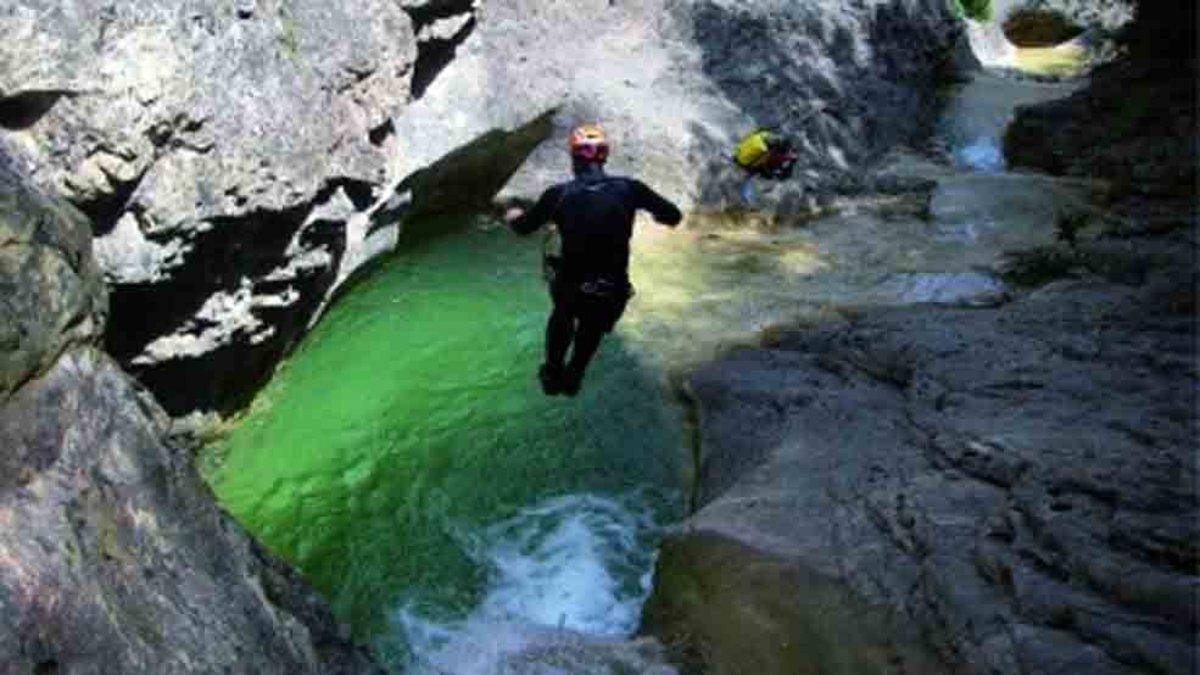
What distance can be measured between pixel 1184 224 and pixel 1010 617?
8145 millimetres

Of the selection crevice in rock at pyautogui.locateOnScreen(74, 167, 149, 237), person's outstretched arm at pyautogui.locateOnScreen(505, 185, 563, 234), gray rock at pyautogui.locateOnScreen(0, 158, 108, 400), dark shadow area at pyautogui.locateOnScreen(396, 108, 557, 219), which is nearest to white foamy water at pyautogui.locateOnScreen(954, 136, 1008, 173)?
dark shadow area at pyautogui.locateOnScreen(396, 108, 557, 219)

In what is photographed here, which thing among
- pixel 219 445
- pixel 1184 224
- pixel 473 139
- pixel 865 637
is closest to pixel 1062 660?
pixel 865 637

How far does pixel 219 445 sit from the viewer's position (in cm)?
921

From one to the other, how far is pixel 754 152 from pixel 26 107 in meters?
8.82

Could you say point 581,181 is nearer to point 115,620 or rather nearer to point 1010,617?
point 1010,617

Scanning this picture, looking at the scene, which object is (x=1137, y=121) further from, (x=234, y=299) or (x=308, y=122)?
(x=234, y=299)

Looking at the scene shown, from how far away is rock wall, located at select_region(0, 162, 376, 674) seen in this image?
3713 millimetres

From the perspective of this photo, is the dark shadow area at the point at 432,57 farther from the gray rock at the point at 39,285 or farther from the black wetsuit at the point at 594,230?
the gray rock at the point at 39,285

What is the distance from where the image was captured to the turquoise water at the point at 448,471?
761 cm

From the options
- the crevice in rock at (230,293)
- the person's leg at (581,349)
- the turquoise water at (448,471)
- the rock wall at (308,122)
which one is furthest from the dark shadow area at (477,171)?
the person's leg at (581,349)

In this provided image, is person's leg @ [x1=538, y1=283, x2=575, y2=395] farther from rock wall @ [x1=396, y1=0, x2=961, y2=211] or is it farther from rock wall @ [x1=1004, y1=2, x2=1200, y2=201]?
rock wall @ [x1=1004, y1=2, x2=1200, y2=201]

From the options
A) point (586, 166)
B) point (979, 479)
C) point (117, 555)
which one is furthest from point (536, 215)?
point (117, 555)

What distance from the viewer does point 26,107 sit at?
22.7 feet

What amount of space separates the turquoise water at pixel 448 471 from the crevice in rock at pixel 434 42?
96.8 inches
